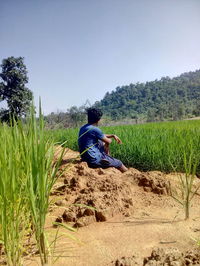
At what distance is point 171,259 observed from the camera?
1.61 metres

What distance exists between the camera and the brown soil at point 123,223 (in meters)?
1.81

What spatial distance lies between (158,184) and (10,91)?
18.3 metres

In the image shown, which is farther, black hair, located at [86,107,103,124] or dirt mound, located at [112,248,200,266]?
black hair, located at [86,107,103,124]

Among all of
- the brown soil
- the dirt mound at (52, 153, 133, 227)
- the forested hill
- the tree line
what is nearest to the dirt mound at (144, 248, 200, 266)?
the brown soil

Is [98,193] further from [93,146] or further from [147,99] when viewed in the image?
[147,99]

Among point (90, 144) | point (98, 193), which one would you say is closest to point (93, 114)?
point (90, 144)

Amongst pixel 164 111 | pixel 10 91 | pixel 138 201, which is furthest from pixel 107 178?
pixel 164 111

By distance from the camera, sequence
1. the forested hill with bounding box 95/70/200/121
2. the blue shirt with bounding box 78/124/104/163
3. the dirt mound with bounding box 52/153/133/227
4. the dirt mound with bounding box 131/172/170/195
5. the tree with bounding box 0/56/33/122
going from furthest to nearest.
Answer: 1. the forested hill with bounding box 95/70/200/121
2. the tree with bounding box 0/56/33/122
3. the blue shirt with bounding box 78/124/104/163
4. the dirt mound with bounding box 131/172/170/195
5. the dirt mound with bounding box 52/153/133/227

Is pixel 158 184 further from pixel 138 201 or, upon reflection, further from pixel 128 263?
pixel 128 263

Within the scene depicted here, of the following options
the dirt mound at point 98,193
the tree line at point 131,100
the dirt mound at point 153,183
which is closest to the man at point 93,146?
the dirt mound at point 98,193

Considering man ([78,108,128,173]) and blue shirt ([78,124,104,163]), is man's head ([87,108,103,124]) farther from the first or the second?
blue shirt ([78,124,104,163])

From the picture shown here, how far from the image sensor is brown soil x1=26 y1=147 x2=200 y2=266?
181cm

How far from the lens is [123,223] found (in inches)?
98.4

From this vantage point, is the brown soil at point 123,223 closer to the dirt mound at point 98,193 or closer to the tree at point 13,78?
the dirt mound at point 98,193
